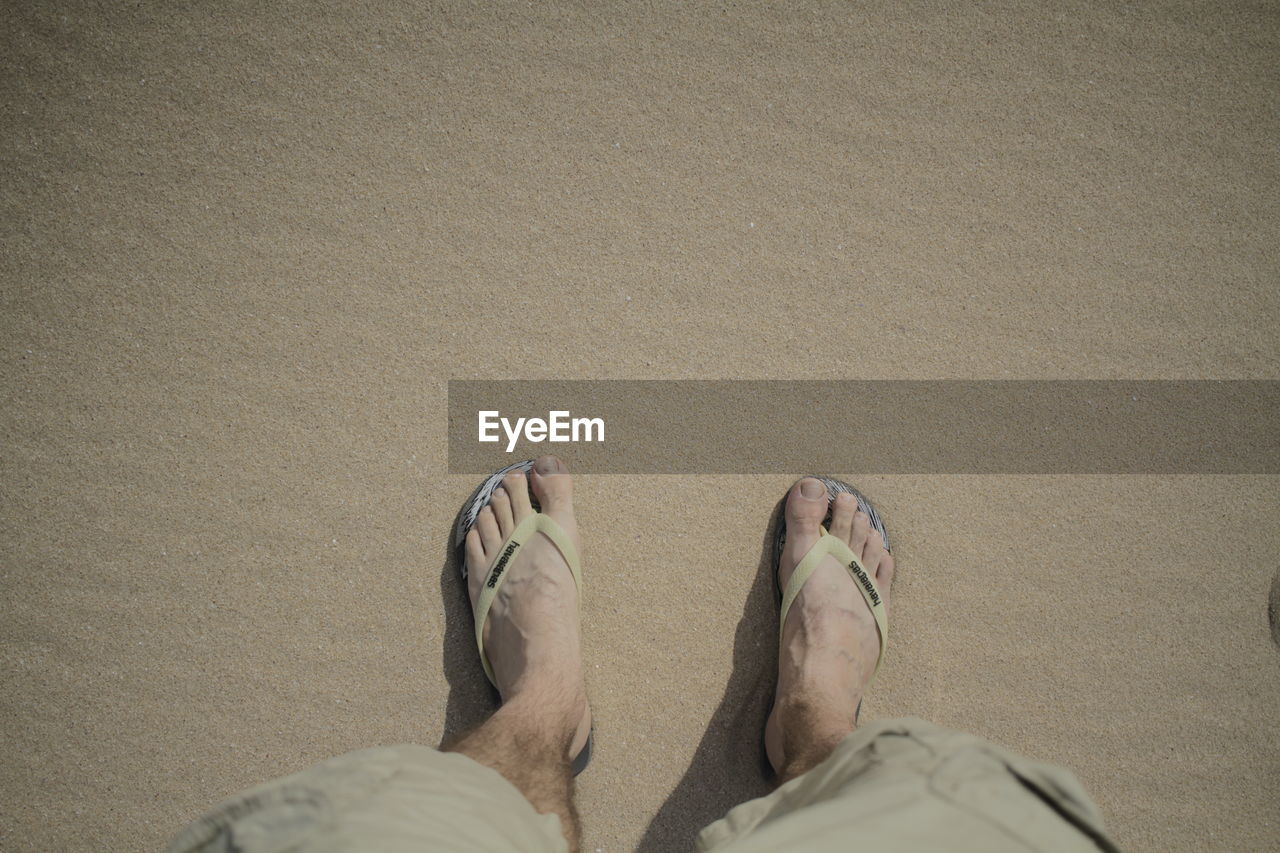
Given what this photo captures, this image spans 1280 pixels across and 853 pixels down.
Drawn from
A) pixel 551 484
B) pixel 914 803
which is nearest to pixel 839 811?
pixel 914 803

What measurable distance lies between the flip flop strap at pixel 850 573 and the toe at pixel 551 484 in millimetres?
502

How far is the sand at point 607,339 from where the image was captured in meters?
1.47

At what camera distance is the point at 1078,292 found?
1.58 m

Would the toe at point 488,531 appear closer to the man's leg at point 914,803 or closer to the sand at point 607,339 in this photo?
the sand at point 607,339

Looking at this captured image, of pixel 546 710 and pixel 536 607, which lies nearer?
pixel 546 710

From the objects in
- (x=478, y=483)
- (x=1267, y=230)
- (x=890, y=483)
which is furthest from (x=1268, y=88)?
(x=478, y=483)

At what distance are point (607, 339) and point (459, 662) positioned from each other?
0.75m

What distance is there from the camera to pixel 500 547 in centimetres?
148

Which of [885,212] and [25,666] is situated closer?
[25,666]

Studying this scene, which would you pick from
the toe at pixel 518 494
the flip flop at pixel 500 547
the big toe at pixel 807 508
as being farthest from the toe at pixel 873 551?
the toe at pixel 518 494

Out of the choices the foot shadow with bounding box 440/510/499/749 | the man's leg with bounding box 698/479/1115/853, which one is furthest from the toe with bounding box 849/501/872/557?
the foot shadow with bounding box 440/510/499/749

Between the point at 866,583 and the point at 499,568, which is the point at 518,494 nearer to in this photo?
the point at 499,568

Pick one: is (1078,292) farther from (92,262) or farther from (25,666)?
(25,666)

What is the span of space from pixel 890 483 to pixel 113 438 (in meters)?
1.66
